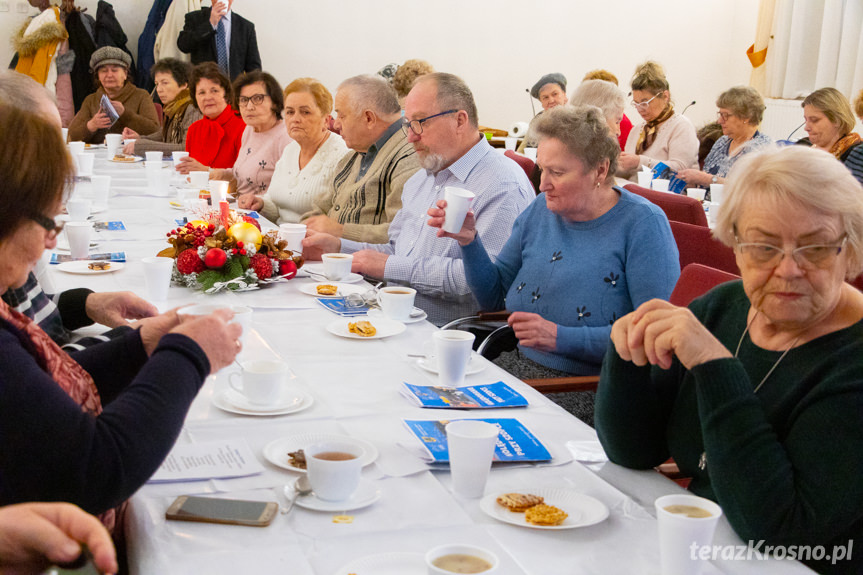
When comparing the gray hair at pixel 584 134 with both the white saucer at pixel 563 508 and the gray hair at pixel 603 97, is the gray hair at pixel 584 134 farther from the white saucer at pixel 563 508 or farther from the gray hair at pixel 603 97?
the gray hair at pixel 603 97

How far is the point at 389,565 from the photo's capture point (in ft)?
3.36

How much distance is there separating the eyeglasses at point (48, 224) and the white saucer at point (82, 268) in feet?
4.89

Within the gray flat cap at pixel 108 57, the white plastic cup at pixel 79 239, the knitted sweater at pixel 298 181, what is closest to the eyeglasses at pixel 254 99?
the knitted sweater at pixel 298 181

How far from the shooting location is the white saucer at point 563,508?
1.17 meters

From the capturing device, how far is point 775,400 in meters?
1.33

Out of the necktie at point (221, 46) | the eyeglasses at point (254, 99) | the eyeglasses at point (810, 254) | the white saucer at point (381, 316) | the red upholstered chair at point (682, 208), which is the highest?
the necktie at point (221, 46)

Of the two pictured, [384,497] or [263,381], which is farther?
[263,381]

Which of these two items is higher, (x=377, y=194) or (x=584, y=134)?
(x=584, y=134)

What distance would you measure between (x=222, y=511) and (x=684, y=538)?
0.62m

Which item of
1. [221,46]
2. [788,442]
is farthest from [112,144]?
[788,442]

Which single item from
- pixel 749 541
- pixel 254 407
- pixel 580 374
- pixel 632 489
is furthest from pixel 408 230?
pixel 749 541

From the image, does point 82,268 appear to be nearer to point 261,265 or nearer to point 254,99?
point 261,265

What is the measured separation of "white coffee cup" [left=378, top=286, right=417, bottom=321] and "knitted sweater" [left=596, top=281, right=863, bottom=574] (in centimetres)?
89

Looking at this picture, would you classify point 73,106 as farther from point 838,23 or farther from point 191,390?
point 191,390
